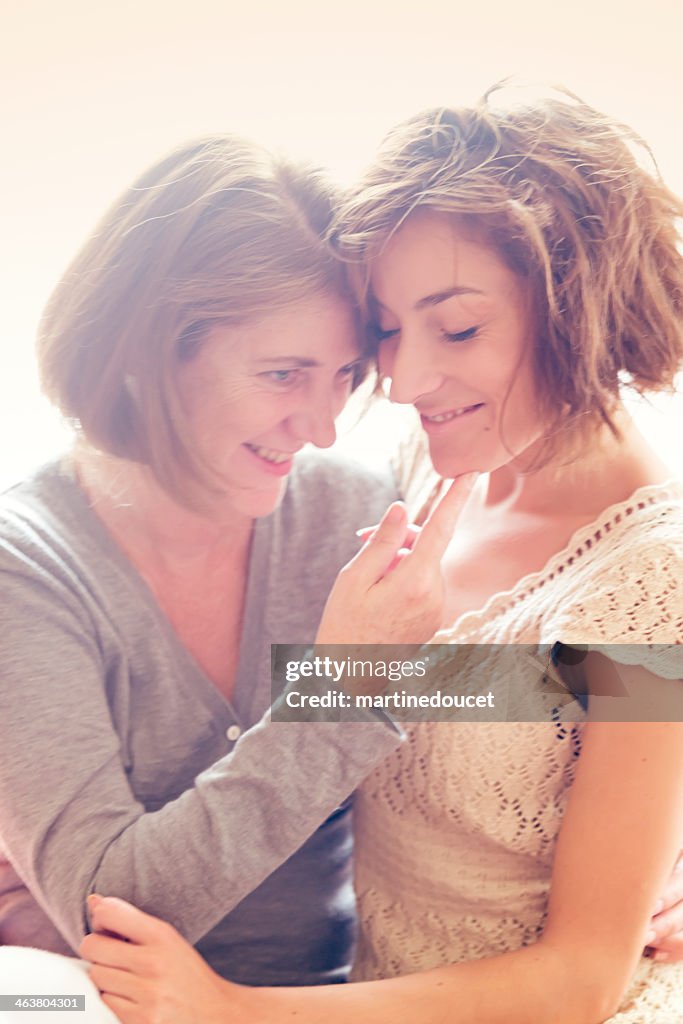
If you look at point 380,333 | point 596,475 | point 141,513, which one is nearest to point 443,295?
point 380,333

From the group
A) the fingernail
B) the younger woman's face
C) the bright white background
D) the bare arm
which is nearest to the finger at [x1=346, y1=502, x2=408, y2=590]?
the fingernail

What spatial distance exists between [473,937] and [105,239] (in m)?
0.76

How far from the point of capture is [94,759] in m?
0.94

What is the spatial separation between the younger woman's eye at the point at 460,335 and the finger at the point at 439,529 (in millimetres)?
135

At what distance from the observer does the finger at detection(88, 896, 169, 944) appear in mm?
877

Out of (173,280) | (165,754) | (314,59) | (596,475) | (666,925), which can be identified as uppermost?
(314,59)

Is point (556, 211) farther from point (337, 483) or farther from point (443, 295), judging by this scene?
point (337, 483)

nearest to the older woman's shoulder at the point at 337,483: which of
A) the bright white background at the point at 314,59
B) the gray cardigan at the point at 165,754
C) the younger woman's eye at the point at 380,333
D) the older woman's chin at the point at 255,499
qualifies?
the gray cardigan at the point at 165,754

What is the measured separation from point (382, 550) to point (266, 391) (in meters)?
0.19

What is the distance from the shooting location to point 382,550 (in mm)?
948

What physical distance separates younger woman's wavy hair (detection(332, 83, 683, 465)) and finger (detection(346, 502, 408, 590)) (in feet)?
0.62

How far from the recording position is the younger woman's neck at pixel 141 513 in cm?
108

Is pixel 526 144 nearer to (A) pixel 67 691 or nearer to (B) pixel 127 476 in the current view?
(B) pixel 127 476

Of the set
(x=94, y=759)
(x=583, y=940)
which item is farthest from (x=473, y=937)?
(x=94, y=759)
